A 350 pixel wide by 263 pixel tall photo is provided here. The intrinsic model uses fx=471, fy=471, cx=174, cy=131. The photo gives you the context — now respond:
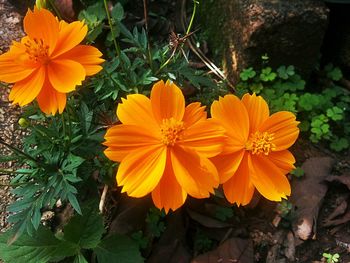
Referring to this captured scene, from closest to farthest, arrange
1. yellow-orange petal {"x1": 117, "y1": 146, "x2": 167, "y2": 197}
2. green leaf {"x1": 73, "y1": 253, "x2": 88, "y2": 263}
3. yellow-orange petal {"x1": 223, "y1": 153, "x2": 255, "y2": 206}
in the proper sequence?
yellow-orange petal {"x1": 117, "y1": 146, "x2": 167, "y2": 197}, yellow-orange petal {"x1": 223, "y1": 153, "x2": 255, "y2": 206}, green leaf {"x1": 73, "y1": 253, "x2": 88, "y2": 263}

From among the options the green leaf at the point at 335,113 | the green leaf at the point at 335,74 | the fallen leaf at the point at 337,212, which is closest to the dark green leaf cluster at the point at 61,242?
the fallen leaf at the point at 337,212

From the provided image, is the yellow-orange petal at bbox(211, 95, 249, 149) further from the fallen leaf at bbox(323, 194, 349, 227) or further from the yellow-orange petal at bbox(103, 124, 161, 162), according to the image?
the fallen leaf at bbox(323, 194, 349, 227)

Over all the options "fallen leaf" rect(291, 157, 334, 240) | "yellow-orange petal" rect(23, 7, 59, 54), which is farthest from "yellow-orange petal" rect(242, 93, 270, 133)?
"fallen leaf" rect(291, 157, 334, 240)

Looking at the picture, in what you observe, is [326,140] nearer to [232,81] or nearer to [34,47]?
[232,81]

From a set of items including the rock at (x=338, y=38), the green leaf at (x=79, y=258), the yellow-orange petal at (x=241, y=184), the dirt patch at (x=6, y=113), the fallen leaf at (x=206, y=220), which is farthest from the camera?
the rock at (x=338, y=38)

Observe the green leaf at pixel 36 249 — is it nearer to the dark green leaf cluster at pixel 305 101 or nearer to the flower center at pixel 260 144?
the flower center at pixel 260 144

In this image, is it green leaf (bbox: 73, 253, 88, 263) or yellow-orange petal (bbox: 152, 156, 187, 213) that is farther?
green leaf (bbox: 73, 253, 88, 263)
